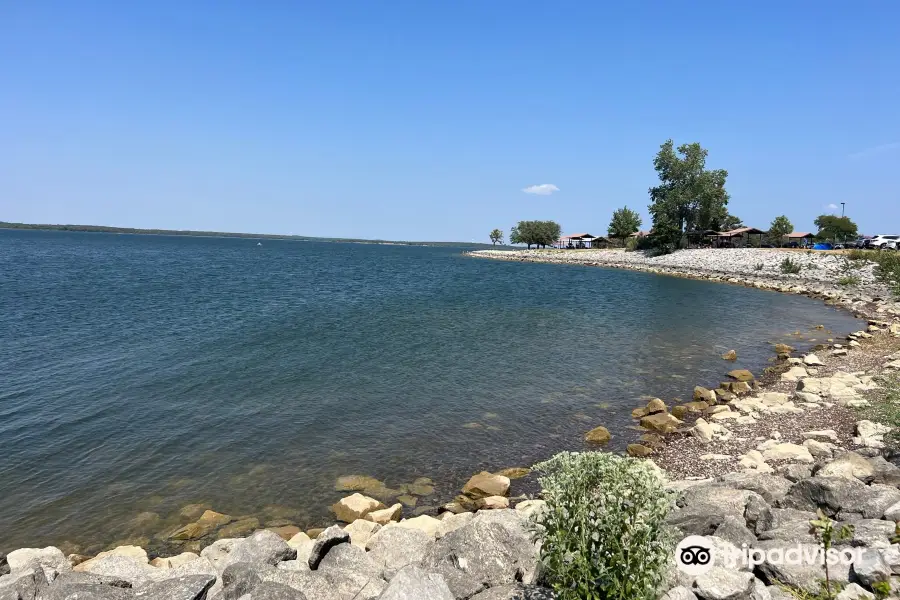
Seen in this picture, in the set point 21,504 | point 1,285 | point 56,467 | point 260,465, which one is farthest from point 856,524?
point 1,285

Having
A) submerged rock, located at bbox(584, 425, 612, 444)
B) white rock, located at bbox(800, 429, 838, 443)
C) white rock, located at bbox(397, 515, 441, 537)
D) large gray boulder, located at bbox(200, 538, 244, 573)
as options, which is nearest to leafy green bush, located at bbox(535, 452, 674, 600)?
white rock, located at bbox(397, 515, 441, 537)

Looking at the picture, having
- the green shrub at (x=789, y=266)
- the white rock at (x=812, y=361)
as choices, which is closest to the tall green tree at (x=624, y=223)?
the green shrub at (x=789, y=266)

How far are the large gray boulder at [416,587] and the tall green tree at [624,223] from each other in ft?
487

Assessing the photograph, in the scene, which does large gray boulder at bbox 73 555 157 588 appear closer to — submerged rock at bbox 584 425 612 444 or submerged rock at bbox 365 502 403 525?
submerged rock at bbox 365 502 403 525

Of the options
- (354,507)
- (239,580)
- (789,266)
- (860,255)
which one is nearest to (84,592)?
(239,580)

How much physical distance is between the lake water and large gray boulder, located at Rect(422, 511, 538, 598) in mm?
4507

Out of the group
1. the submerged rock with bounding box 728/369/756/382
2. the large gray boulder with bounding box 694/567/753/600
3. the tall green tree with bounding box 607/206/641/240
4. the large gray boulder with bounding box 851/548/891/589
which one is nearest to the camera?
the large gray boulder with bounding box 851/548/891/589

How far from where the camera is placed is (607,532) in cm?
553

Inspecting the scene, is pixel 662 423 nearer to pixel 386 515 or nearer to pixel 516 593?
pixel 386 515

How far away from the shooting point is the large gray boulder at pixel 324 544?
8.64m

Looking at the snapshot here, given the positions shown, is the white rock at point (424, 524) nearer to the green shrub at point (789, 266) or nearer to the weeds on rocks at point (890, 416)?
the weeds on rocks at point (890, 416)

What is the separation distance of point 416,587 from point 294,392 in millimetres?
15219

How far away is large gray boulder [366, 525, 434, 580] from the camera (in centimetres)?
894

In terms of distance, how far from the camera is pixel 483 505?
1220cm
